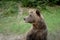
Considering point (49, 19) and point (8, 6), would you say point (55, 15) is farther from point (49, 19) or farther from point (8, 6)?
point (8, 6)

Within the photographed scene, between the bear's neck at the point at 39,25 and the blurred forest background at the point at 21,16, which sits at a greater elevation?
the bear's neck at the point at 39,25

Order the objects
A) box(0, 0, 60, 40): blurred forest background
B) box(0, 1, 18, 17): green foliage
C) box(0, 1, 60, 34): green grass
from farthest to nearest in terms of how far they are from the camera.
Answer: box(0, 1, 18, 17): green foliage
box(0, 1, 60, 34): green grass
box(0, 0, 60, 40): blurred forest background

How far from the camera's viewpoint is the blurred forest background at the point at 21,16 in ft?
27.5

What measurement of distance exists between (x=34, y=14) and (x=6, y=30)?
2.45 metres

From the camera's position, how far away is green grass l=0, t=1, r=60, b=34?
8664 mm

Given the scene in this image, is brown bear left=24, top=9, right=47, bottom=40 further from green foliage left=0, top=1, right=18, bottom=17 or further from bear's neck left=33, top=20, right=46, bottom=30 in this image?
green foliage left=0, top=1, right=18, bottom=17

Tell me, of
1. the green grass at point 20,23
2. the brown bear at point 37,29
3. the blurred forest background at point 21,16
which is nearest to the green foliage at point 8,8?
the blurred forest background at point 21,16

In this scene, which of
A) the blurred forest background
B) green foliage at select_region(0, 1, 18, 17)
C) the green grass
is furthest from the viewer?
green foliage at select_region(0, 1, 18, 17)

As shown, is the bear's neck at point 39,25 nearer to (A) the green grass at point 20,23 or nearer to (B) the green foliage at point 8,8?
(A) the green grass at point 20,23

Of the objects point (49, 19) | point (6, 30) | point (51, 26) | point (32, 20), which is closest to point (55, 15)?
point (49, 19)

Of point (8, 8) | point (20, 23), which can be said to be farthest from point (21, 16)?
point (8, 8)

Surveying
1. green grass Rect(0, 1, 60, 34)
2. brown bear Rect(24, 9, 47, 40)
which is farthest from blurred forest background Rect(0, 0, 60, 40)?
brown bear Rect(24, 9, 47, 40)

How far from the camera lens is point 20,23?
30.8 ft

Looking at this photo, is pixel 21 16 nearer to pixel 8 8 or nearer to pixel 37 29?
pixel 8 8
